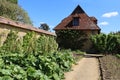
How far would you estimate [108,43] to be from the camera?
101 feet

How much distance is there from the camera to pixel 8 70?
26.2ft

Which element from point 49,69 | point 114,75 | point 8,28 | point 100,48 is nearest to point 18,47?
point 8,28

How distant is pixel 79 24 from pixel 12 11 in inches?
378

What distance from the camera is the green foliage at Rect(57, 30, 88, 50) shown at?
3519 centimetres

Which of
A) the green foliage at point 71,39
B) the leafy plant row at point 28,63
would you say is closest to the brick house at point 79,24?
the green foliage at point 71,39

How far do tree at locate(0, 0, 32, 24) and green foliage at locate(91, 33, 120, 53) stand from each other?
439 inches

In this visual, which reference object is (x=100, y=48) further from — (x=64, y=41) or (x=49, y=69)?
(x=49, y=69)

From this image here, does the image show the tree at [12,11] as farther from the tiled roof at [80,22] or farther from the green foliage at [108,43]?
the green foliage at [108,43]

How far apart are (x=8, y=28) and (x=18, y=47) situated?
6.32 ft

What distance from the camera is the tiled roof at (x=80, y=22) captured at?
36.6m

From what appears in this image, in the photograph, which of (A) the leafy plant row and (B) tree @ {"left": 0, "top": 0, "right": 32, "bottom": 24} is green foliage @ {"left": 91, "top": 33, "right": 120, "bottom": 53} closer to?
(B) tree @ {"left": 0, "top": 0, "right": 32, "bottom": 24}

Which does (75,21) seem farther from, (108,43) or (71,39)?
(108,43)

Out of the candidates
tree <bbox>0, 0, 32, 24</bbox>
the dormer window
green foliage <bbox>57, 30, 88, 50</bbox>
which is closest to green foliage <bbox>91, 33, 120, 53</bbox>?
green foliage <bbox>57, 30, 88, 50</bbox>

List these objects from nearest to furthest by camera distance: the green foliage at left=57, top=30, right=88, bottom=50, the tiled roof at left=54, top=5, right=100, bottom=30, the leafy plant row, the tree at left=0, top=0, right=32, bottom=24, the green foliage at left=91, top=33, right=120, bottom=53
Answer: the leafy plant row, the green foliage at left=91, top=33, right=120, bottom=53, the tree at left=0, top=0, right=32, bottom=24, the green foliage at left=57, top=30, right=88, bottom=50, the tiled roof at left=54, top=5, right=100, bottom=30
